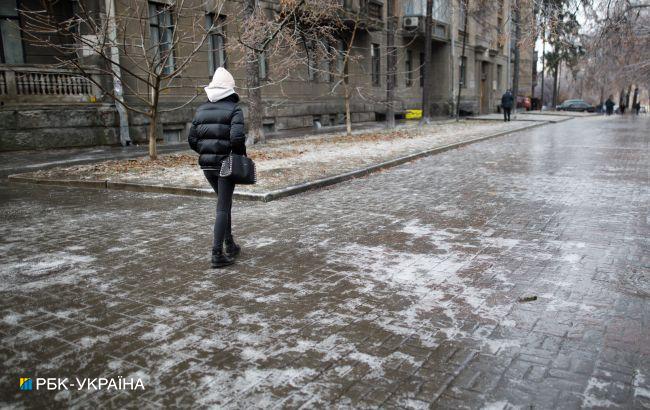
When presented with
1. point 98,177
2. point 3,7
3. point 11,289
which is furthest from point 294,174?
point 3,7

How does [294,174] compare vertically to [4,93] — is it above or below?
below

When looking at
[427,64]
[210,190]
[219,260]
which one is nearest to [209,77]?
[427,64]

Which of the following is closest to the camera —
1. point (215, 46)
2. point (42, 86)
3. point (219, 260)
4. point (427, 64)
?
point (219, 260)

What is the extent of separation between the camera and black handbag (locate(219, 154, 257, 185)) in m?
5.36

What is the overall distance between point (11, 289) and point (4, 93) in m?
13.0

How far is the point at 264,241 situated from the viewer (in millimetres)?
6484

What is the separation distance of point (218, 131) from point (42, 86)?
1344cm

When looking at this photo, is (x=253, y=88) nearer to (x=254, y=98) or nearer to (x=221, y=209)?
(x=254, y=98)

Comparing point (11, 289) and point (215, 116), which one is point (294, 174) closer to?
point (215, 116)

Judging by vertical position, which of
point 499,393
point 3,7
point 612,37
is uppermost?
point 3,7

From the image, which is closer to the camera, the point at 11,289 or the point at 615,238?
the point at 11,289

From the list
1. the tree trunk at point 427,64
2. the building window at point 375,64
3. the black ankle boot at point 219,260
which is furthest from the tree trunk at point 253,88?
the building window at point 375,64

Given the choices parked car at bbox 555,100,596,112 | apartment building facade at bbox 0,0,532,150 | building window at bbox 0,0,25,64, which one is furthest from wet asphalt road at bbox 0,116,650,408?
parked car at bbox 555,100,596,112

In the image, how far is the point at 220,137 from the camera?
17.7ft
